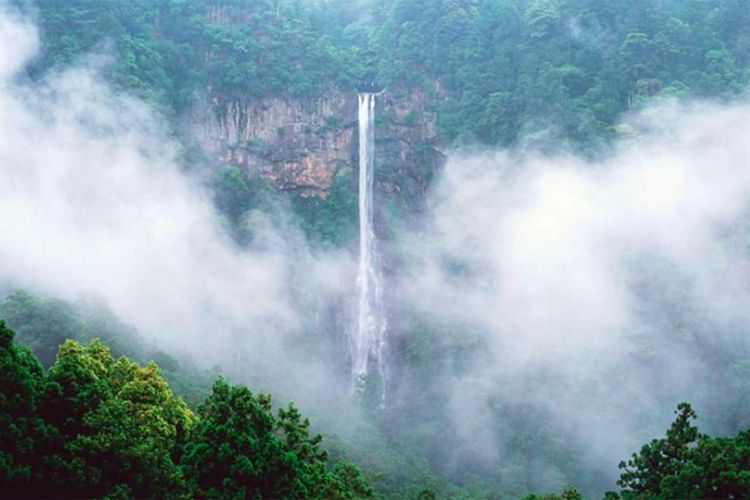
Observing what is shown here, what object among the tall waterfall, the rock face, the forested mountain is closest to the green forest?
the forested mountain

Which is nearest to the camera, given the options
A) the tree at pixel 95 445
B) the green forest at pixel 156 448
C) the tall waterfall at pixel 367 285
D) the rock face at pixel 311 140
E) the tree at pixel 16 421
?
the tree at pixel 16 421

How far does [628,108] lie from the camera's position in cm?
4869

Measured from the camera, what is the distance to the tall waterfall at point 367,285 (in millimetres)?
47031

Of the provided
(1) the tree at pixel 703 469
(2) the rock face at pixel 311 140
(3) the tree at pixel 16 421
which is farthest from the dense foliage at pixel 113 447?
(2) the rock face at pixel 311 140

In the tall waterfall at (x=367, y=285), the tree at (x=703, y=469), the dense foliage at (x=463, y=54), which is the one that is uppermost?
the dense foliage at (x=463, y=54)

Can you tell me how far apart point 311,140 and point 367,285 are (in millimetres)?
9778

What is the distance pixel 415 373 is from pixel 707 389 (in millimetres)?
14190

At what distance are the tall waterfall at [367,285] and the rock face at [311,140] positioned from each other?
22.0 inches

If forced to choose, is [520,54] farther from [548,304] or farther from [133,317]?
[133,317]

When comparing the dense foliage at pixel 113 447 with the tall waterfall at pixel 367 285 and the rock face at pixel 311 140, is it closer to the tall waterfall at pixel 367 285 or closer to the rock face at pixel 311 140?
the tall waterfall at pixel 367 285

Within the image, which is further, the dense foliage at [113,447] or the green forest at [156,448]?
the green forest at [156,448]

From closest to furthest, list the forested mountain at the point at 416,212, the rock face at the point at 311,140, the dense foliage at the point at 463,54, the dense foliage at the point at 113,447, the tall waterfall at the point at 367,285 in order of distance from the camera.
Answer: the dense foliage at the point at 113,447 < the forested mountain at the point at 416,212 < the tall waterfall at the point at 367,285 < the dense foliage at the point at 463,54 < the rock face at the point at 311,140

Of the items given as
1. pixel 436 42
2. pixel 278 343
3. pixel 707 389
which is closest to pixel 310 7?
pixel 436 42

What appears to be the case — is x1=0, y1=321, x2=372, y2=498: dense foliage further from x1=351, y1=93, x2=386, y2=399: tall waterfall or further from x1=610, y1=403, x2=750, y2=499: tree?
x1=351, y1=93, x2=386, y2=399: tall waterfall
